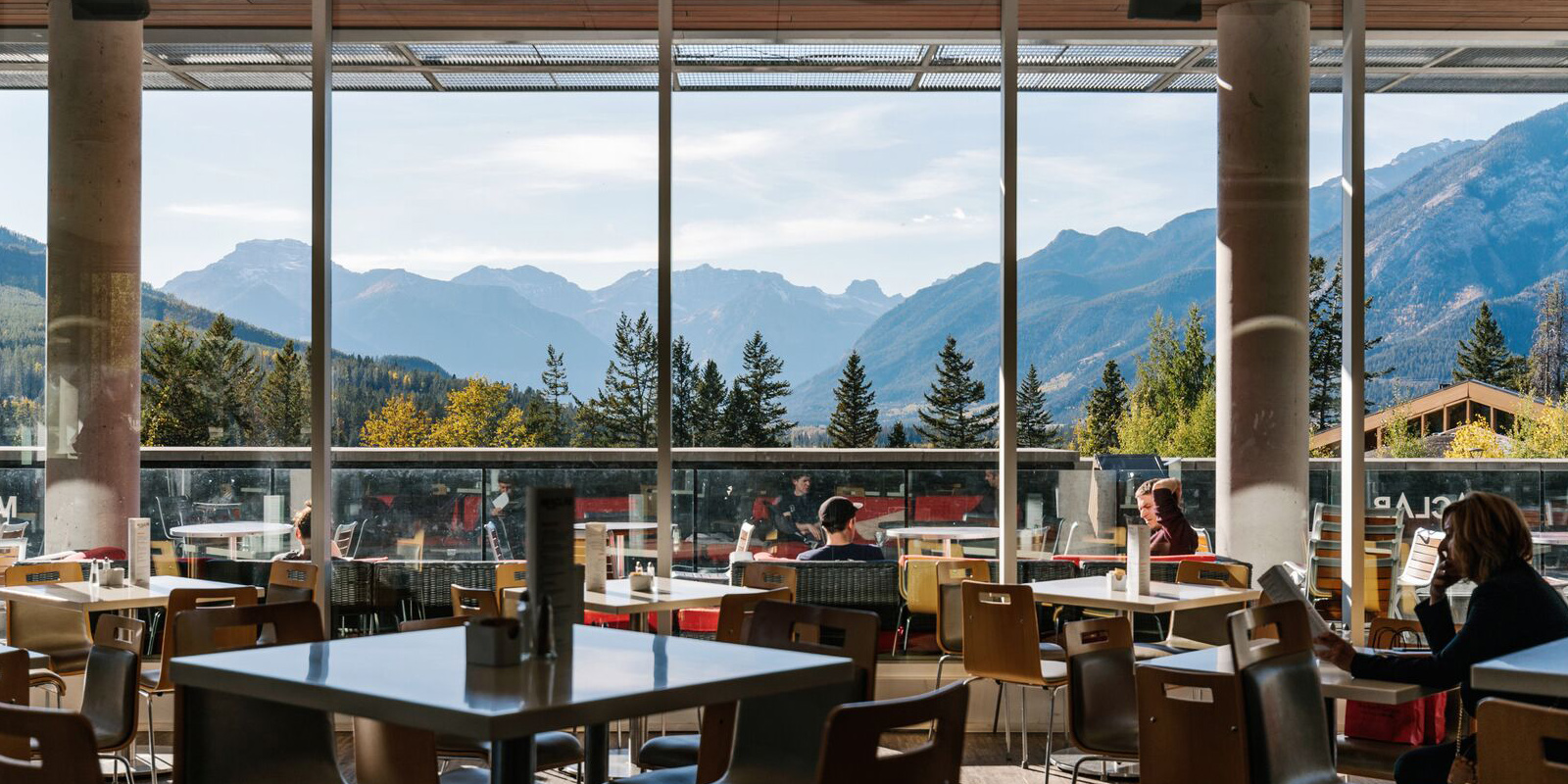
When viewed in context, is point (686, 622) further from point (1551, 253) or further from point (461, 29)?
point (1551, 253)

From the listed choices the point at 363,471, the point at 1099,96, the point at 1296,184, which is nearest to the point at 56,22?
the point at 363,471

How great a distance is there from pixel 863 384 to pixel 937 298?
61 centimetres

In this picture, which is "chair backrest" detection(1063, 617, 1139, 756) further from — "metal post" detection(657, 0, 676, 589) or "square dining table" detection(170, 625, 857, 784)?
"metal post" detection(657, 0, 676, 589)

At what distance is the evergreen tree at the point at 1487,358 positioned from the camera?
750 centimetres

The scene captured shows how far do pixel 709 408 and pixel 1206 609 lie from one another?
8.94 ft

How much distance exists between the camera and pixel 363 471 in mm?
7289

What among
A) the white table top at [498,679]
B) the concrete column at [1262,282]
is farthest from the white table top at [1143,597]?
the white table top at [498,679]

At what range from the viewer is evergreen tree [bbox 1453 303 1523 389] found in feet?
24.6

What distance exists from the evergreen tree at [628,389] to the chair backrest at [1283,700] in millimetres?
4278

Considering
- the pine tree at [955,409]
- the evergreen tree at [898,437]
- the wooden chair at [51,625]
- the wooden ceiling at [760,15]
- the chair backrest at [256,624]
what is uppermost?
the wooden ceiling at [760,15]

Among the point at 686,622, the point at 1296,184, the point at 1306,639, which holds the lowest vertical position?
the point at 686,622

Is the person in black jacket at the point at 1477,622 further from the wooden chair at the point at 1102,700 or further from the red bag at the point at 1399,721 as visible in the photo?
the wooden chair at the point at 1102,700

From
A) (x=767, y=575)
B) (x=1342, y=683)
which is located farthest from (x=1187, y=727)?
(x=767, y=575)

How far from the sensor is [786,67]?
758cm
